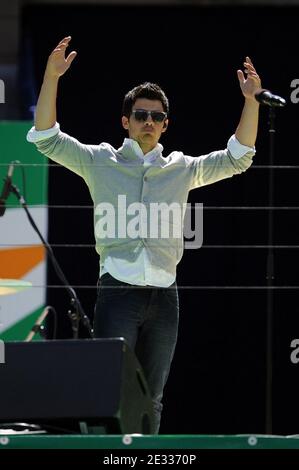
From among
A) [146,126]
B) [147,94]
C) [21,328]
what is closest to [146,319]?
[146,126]

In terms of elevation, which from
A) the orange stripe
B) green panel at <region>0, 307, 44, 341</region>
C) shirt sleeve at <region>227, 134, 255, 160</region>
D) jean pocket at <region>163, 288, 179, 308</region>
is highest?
shirt sleeve at <region>227, 134, 255, 160</region>

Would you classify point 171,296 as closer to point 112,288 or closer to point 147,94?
point 112,288

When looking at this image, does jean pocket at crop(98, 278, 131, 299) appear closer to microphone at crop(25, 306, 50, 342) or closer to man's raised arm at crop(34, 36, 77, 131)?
man's raised arm at crop(34, 36, 77, 131)

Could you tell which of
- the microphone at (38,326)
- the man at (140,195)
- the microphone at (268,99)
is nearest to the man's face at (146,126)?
the man at (140,195)

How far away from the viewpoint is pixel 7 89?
5926 millimetres

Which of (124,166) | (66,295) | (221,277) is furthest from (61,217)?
(124,166)

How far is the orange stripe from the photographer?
538 centimetres

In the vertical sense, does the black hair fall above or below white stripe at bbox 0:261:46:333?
above

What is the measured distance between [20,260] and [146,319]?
191cm

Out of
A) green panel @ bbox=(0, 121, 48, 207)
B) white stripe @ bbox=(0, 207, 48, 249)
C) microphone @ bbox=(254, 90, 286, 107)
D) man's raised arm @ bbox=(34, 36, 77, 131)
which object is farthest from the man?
green panel @ bbox=(0, 121, 48, 207)

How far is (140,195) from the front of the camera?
3.63 m

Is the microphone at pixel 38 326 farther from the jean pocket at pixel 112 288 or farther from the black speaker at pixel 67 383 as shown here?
the black speaker at pixel 67 383

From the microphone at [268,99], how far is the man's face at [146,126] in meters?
0.33
